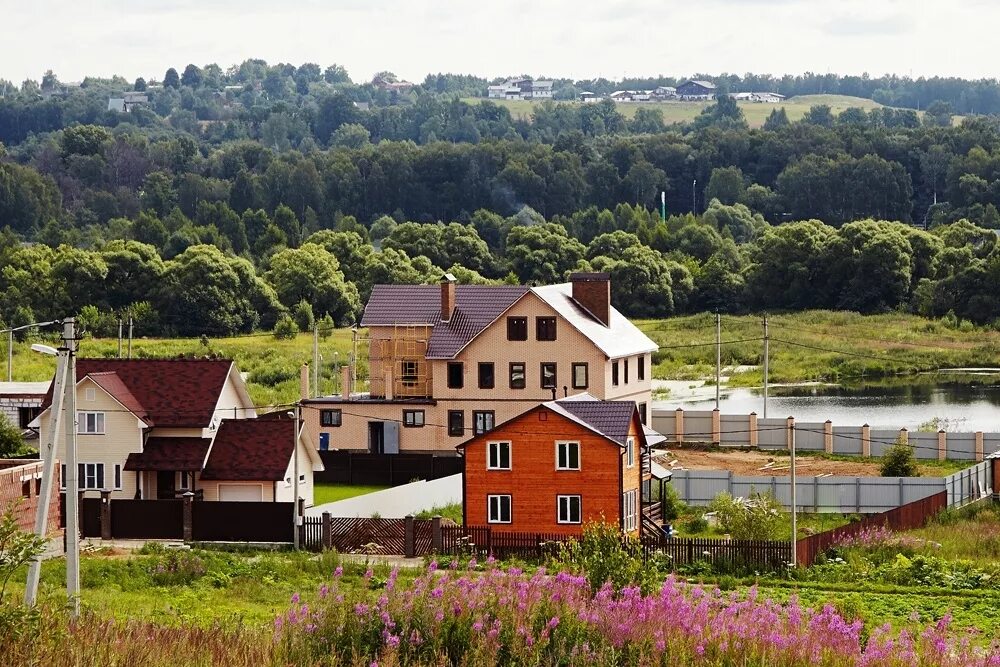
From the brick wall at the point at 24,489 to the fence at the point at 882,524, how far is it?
15.4 metres

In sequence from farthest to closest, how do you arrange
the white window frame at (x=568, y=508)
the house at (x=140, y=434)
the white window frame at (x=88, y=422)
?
the white window frame at (x=88, y=422), the house at (x=140, y=434), the white window frame at (x=568, y=508)

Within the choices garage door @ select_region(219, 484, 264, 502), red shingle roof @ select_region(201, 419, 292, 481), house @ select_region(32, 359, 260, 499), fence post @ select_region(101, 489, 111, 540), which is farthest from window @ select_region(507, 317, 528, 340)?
fence post @ select_region(101, 489, 111, 540)

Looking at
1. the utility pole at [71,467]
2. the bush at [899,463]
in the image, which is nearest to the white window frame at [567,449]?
the bush at [899,463]

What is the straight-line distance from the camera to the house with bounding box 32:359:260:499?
148 feet

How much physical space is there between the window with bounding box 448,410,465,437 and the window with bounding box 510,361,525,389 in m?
1.90

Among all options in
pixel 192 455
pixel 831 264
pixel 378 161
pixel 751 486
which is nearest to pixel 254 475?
pixel 192 455

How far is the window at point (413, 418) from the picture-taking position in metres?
58.7

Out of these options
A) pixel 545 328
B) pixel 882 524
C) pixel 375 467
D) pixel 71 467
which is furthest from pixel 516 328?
pixel 71 467

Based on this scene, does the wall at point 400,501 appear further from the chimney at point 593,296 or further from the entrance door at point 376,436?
the chimney at point 593,296

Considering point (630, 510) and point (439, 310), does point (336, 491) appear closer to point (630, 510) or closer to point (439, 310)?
point (439, 310)

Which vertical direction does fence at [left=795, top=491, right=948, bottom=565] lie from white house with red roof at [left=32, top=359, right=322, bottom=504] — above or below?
below

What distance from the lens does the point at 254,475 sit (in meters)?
43.7

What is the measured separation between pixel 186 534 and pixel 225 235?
111 metres

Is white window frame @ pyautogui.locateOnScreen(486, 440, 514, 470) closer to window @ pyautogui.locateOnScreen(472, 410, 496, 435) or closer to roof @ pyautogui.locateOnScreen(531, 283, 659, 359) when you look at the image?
roof @ pyautogui.locateOnScreen(531, 283, 659, 359)
